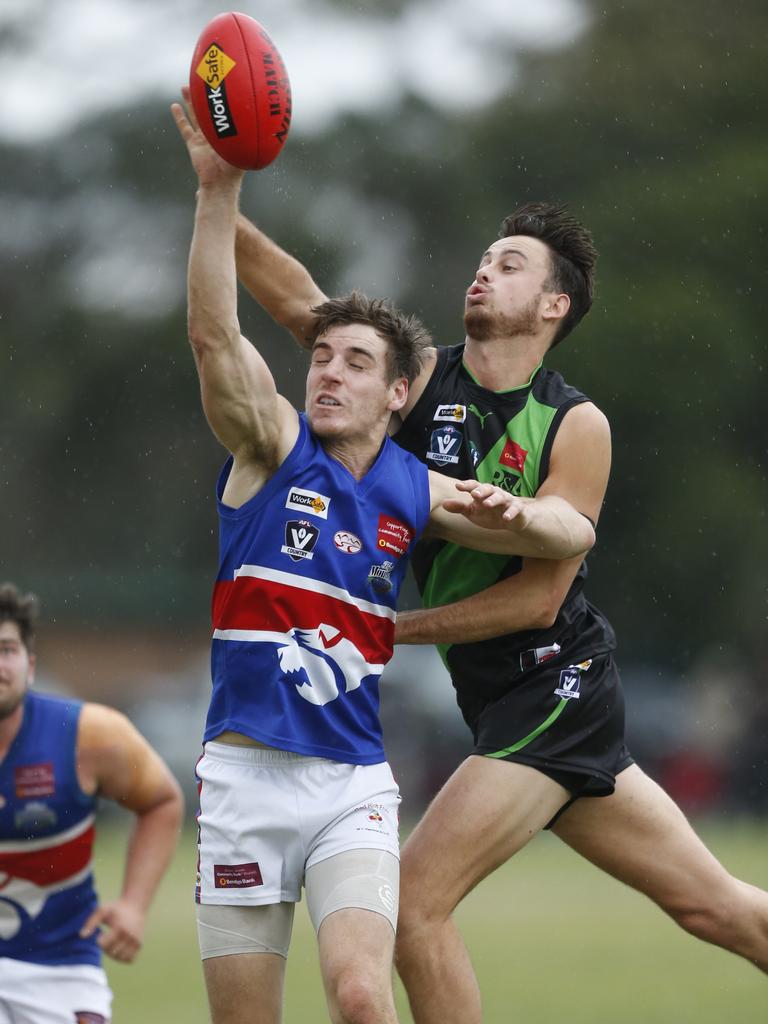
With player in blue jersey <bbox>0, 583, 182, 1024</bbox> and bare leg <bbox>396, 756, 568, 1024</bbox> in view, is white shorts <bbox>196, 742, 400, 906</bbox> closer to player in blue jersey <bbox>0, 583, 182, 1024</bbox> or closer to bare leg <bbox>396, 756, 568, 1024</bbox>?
bare leg <bbox>396, 756, 568, 1024</bbox>

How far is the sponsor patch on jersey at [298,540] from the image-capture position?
15.9 feet

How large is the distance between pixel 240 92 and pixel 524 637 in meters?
1.91

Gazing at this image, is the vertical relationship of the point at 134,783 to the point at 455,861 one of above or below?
below

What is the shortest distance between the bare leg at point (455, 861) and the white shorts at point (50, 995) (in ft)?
4.76

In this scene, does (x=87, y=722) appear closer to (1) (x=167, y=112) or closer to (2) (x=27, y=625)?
(2) (x=27, y=625)

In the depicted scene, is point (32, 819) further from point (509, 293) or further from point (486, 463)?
point (509, 293)

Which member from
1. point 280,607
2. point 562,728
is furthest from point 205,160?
point 562,728

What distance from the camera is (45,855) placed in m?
6.13

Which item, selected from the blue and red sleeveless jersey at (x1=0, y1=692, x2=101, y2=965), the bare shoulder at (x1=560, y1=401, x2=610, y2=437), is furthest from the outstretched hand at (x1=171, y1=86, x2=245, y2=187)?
the blue and red sleeveless jersey at (x1=0, y1=692, x2=101, y2=965)

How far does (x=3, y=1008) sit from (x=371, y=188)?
24.2m

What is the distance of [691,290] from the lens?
2808 cm

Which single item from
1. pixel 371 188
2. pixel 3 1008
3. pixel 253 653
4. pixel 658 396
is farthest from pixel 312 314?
pixel 371 188

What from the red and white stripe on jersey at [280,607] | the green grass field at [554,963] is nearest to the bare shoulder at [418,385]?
the red and white stripe on jersey at [280,607]

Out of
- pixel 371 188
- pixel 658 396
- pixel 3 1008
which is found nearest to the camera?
pixel 3 1008
